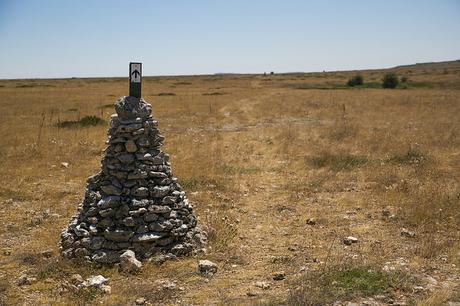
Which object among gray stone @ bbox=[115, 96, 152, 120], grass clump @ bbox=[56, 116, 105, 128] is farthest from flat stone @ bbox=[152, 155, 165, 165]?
grass clump @ bbox=[56, 116, 105, 128]

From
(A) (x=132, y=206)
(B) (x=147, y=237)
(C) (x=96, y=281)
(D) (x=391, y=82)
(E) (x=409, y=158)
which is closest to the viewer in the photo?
(C) (x=96, y=281)

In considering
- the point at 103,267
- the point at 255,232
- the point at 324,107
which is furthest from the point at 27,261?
the point at 324,107

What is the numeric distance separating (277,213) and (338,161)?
5655 millimetres

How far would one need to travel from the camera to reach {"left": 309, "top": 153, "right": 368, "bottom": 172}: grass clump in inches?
605

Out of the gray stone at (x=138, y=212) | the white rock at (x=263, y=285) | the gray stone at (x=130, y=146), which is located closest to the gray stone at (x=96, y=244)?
the gray stone at (x=138, y=212)

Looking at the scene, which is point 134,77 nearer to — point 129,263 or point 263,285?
point 129,263

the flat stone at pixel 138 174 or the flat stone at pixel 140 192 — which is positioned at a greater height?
the flat stone at pixel 138 174

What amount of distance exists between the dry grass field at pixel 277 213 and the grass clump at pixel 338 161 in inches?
2.7

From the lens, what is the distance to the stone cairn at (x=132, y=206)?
7926mm

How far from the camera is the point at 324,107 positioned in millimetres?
36062

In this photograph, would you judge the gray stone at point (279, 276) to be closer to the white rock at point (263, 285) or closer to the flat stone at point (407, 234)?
the white rock at point (263, 285)

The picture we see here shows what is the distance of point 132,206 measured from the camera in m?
8.05

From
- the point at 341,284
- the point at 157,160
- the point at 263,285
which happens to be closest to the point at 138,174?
the point at 157,160

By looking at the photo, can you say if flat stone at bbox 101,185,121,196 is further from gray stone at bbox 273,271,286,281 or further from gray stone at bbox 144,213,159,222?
gray stone at bbox 273,271,286,281
